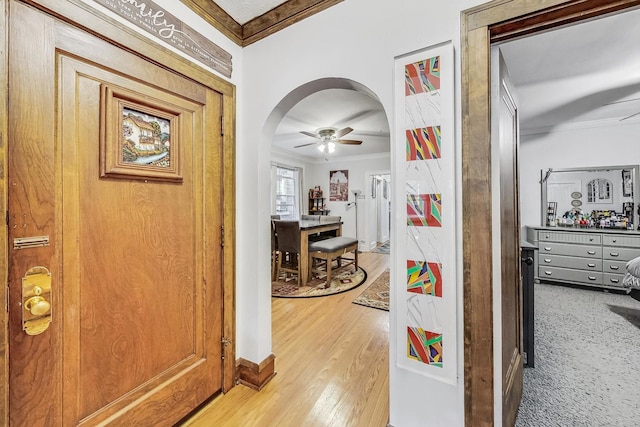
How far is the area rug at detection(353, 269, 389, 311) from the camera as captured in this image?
117 inches

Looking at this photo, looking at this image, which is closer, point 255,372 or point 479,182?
point 479,182

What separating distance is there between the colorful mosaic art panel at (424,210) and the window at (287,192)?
187 inches

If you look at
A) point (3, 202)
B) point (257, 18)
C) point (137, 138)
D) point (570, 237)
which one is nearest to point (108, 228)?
point (3, 202)

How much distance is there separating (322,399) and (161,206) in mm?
1418

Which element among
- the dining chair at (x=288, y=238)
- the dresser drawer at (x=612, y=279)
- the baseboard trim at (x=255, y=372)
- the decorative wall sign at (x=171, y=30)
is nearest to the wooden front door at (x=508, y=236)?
the baseboard trim at (x=255, y=372)

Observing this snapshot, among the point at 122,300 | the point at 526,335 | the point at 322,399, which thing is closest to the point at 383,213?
the point at 526,335

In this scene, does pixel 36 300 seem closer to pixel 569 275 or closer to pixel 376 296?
pixel 376 296

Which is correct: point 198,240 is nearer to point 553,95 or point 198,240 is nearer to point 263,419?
point 263,419

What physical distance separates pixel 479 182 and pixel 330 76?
90 centimetres

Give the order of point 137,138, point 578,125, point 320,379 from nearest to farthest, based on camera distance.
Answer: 1. point 137,138
2. point 320,379
3. point 578,125

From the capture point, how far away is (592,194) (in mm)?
3680

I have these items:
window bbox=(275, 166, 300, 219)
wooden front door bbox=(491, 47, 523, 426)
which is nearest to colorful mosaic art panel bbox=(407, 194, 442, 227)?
wooden front door bbox=(491, 47, 523, 426)

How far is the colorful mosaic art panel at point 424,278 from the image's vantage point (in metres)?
1.08

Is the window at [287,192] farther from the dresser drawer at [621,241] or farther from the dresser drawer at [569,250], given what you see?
the dresser drawer at [621,241]
